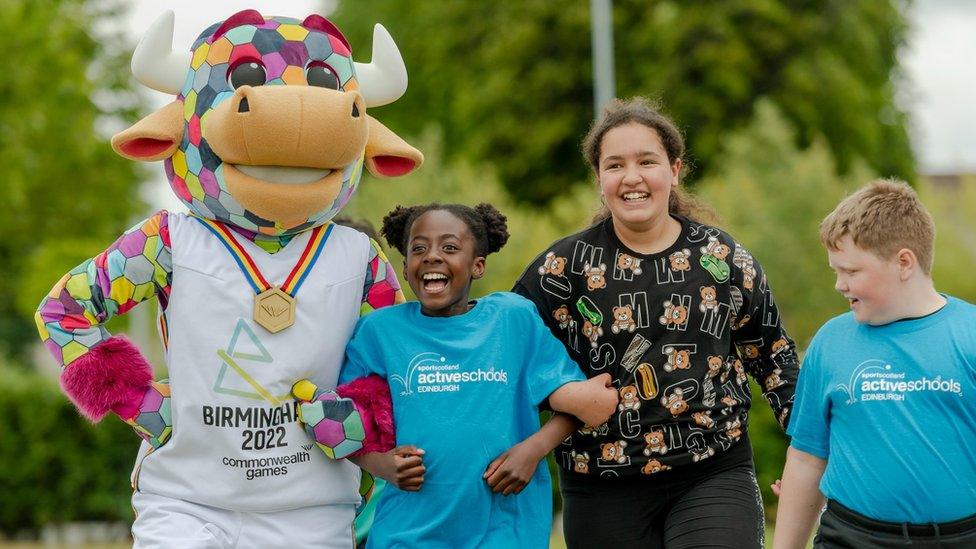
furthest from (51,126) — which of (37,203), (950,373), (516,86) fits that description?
(950,373)

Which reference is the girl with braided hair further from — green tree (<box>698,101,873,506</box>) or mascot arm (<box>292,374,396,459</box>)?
green tree (<box>698,101,873,506</box>)

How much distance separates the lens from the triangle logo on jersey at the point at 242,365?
4.61m

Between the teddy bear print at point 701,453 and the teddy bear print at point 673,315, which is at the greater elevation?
the teddy bear print at point 673,315

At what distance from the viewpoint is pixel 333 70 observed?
4910mm

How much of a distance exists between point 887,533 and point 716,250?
1317 mm

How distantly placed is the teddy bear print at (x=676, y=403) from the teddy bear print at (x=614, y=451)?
8.3 inches

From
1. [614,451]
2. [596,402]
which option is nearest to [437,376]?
[596,402]

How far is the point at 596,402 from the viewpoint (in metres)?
4.62

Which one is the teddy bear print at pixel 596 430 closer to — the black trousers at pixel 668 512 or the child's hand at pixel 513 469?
the black trousers at pixel 668 512

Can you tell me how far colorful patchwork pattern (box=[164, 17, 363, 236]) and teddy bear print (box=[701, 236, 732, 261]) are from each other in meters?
1.38

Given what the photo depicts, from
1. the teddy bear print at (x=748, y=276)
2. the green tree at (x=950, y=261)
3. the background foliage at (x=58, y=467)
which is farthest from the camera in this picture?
the green tree at (x=950, y=261)

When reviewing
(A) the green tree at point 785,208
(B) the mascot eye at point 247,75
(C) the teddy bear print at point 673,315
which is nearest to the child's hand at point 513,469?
(C) the teddy bear print at point 673,315

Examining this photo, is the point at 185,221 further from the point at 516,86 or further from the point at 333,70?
the point at 516,86

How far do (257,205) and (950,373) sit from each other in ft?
7.95
